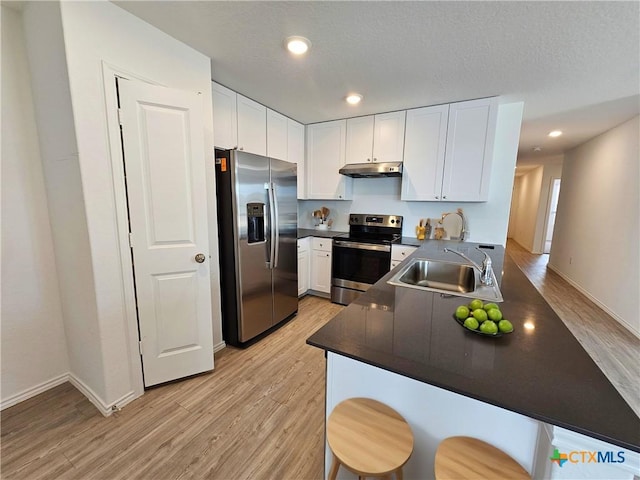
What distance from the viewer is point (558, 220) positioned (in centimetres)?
552

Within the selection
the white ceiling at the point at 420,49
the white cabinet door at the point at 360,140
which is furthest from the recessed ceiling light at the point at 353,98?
the white cabinet door at the point at 360,140

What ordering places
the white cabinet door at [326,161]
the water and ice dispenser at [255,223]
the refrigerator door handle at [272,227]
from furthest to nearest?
the white cabinet door at [326,161]
the refrigerator door handle at [272,227]
the water and ice dispenser at [255,223]

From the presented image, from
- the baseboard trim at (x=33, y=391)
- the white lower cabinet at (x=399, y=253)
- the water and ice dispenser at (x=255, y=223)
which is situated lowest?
the baseboard trim at (x=33, y=391)

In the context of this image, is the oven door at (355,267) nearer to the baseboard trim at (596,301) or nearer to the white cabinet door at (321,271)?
the white cabinet door at (321,271)

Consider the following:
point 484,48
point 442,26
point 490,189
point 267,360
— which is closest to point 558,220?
point 490,189

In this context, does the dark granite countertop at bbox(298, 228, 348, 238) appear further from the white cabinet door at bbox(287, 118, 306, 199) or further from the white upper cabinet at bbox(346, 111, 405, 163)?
the white upper cabinet at bbox(346, 111, 405, 163)

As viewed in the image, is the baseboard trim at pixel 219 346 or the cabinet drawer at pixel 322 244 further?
the cabinet drawer at pixel 322 244

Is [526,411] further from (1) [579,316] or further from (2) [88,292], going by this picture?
(1) [579,316]

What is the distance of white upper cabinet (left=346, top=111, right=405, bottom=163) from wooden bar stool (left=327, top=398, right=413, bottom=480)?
292 centimetres

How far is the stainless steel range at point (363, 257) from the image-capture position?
3277mm

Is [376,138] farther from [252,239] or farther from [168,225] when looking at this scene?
[168,225]

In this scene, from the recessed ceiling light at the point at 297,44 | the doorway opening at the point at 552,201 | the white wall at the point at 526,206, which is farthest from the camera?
the white wall at the point at 526,206

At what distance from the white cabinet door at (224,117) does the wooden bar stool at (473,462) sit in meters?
2.64

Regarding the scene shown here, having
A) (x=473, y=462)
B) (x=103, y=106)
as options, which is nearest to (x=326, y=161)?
(x=103, y=106)
